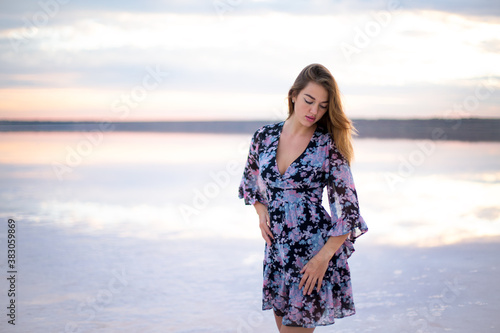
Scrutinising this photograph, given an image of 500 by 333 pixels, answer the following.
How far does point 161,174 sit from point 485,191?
5.20m

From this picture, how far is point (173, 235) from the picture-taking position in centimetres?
568

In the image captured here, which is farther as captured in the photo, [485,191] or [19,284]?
[485,191]

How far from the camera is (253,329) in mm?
3504

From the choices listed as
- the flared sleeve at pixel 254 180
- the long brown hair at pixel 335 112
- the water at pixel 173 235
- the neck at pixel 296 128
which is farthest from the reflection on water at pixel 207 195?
the long brown hair at pixel 335 112

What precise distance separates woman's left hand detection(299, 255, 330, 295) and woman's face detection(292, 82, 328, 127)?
0.54 m

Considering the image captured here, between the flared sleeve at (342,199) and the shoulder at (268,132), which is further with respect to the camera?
the shoulder at (268,132)

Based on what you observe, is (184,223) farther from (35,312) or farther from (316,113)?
(316,113)

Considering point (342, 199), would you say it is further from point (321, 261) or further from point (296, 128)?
point (296, 128)

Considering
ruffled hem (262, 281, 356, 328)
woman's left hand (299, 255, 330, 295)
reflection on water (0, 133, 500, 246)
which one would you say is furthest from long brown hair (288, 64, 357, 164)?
reflection on water (0, 133, 500, 246)

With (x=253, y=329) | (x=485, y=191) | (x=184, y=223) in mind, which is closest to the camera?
(x=253, y=329)

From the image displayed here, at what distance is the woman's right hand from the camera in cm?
245

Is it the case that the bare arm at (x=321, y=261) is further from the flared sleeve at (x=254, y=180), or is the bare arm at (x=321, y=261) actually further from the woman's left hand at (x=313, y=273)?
the flared sleeve at (x=254, y=180)

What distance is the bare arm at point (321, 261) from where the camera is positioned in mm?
2270

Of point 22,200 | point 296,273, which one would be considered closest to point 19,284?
point 296,273
